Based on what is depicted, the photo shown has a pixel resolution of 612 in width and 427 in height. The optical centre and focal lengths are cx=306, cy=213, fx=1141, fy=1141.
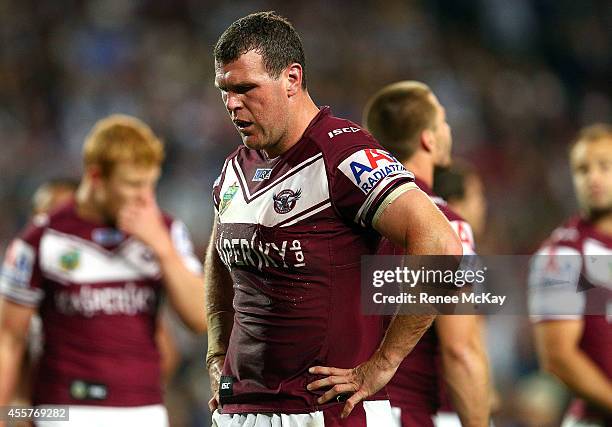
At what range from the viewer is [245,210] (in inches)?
159

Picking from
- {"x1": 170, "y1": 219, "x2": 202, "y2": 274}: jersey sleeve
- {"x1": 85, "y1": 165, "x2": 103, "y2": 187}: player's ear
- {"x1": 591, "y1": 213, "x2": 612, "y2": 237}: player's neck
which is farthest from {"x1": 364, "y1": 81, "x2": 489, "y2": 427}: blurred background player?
{"x1": 85, "y1": 165, "x2": 103, "y2": 187}: player's ear

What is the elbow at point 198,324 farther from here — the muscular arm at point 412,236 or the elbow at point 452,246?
the elbow at point 452,246

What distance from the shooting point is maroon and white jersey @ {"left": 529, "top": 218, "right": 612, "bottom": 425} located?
229 inches

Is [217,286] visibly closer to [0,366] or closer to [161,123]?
[0,366]

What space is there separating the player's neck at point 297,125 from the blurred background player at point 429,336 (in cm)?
91

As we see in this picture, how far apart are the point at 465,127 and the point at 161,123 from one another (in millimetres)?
3873

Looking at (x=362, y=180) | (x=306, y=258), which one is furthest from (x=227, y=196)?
(x=362, y=180)

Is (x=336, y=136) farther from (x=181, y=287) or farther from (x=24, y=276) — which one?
(x=24, y=276)

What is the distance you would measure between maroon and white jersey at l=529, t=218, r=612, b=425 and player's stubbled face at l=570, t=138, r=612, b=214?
23 centimetres

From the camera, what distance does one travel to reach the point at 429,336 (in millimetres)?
4836

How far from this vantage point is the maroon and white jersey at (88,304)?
5977 millimetres

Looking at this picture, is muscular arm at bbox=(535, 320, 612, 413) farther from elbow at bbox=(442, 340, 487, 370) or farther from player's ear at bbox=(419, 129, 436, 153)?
player's ear at bbox=(419, 129, 436, 153)

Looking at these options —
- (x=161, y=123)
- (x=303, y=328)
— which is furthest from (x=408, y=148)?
(x=161, y=123)

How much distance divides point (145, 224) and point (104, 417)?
Result: 103cm
